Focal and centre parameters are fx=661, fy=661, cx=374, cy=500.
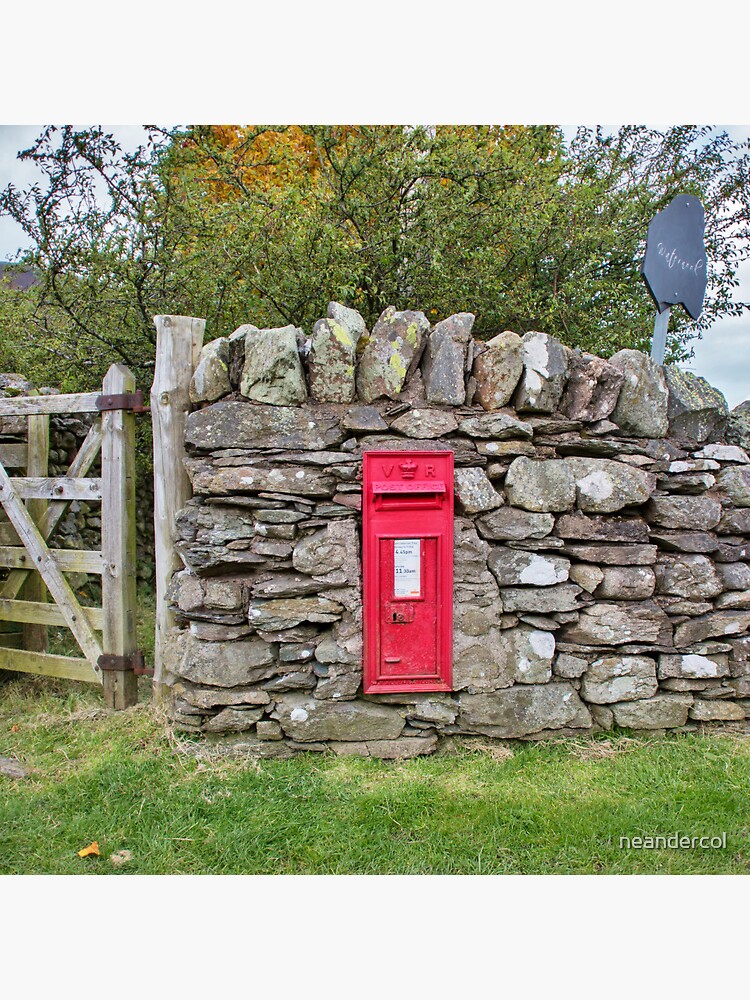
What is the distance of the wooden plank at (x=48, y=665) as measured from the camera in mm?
4512

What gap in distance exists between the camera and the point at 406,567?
3707 mm

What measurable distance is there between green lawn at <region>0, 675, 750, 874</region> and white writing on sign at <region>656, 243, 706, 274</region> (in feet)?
9.57

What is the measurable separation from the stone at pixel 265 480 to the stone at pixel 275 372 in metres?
0.39

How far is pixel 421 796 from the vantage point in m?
3.29

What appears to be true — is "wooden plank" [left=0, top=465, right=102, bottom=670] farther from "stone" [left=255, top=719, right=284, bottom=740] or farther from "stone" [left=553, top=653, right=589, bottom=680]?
"stone" [left=553, top=653, right=589, bottom=680]

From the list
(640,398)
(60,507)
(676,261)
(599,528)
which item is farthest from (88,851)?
(676,261)

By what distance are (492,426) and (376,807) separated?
82.6 inches

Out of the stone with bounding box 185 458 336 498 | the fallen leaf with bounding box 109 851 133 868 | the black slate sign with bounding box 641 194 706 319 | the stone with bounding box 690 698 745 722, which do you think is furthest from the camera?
the black slate sign with bounding box 641 194 706 319

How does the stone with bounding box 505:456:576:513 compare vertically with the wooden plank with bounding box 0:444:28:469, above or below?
below

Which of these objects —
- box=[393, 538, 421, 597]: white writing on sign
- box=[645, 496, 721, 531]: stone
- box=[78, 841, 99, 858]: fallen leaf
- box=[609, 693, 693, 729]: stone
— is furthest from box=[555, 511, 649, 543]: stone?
box=[78, 841, 99, 858]: fallen leaf

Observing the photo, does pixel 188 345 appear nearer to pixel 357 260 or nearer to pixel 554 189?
pixel 357 260

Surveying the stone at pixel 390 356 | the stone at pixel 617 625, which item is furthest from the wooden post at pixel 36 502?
the stone at pixel 617 625

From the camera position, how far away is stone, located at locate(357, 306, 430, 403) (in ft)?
12.2

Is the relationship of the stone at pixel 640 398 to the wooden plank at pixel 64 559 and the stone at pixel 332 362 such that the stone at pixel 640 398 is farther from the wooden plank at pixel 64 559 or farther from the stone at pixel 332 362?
the wooden plank at pixel 64 559
